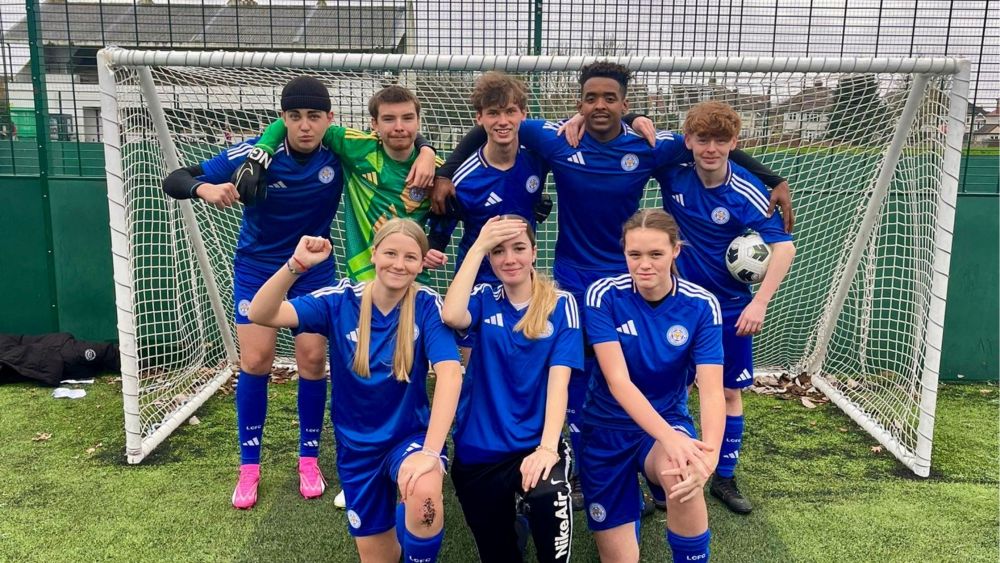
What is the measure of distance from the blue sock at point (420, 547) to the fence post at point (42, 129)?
423cm

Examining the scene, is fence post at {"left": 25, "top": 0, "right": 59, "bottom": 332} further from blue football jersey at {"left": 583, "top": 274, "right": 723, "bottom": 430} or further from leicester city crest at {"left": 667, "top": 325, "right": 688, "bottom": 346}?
leicester city crest at {"left": 667, "top": 325, "right": 688, "bottom": 346}

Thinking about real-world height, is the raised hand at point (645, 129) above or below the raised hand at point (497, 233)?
above

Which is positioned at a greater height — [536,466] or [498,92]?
[498,92]

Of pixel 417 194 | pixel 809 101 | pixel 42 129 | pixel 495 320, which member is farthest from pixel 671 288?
pixel 42 129

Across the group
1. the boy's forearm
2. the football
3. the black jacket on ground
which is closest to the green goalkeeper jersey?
the football

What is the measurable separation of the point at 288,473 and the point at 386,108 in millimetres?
1885

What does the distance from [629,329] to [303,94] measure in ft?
5.36

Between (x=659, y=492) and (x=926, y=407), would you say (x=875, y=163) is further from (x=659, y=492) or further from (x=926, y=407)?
(x=659, y=492)

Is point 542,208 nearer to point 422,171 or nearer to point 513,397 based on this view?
point 422,171

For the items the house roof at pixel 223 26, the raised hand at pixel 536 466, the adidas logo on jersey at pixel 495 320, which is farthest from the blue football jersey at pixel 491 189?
the house roof at pixel 223 26

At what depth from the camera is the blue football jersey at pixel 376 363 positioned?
7.59 ft

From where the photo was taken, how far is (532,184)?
2949mm

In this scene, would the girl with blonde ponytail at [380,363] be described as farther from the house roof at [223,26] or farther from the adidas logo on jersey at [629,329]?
the house roof at [223,26]

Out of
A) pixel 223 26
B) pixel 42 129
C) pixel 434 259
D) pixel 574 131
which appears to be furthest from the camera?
pixel 223 26
